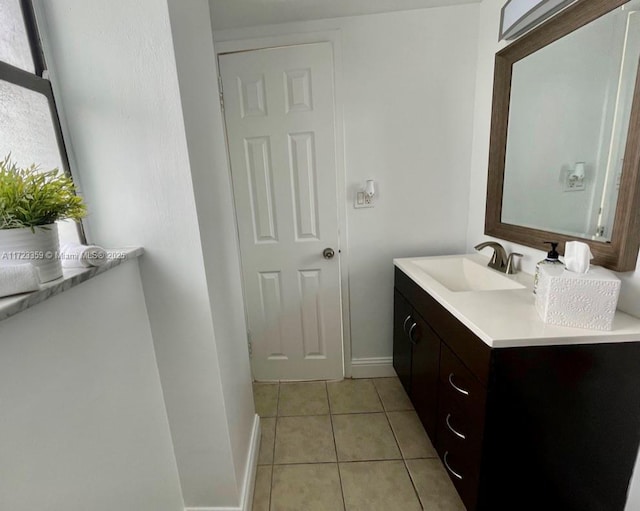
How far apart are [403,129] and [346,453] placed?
1.79 metres

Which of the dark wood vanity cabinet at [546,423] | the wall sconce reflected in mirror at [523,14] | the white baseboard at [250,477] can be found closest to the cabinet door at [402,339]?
the dark wood vanity cabinet at [546,423]

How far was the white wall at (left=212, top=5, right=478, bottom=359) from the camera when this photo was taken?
1598mm

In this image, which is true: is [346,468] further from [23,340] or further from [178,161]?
[178,161]

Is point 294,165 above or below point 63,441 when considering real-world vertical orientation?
above

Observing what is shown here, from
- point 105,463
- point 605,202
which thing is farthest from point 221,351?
point 605,202

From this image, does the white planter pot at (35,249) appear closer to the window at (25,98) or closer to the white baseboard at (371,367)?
the window at (25,98)

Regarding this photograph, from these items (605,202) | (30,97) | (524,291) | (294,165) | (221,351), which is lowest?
(221,351)

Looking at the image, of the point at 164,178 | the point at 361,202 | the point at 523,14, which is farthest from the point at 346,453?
the point at 523,14

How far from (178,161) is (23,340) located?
0.54 metres

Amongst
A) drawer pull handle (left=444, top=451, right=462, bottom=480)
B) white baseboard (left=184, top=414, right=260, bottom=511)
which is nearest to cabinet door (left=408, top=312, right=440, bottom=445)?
drawer pull handle (left=444, top=451, right=462, bottom=480)

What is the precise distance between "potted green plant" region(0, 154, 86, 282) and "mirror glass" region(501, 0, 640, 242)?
5.12 ft

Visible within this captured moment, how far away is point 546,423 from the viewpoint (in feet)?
2.98

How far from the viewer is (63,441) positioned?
0.63 m

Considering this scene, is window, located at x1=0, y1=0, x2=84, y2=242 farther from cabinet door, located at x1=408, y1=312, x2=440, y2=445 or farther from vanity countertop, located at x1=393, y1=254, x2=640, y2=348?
cabinet door, located at x1=408, y1=312, x2=440, y2=445
